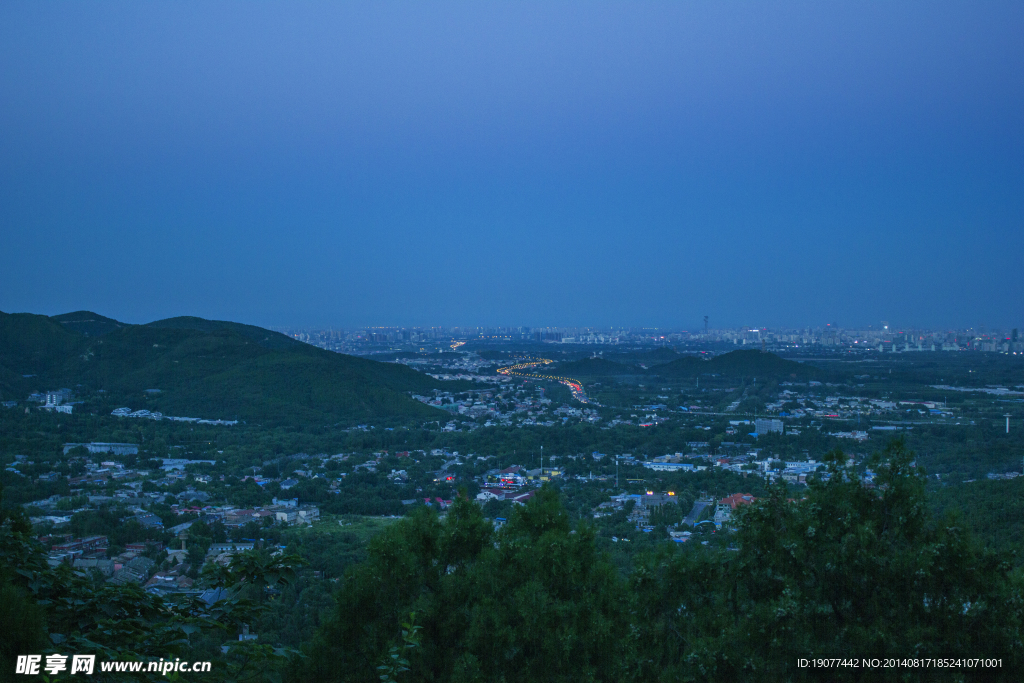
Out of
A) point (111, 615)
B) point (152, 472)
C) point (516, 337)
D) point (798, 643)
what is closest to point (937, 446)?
point (798, 643)

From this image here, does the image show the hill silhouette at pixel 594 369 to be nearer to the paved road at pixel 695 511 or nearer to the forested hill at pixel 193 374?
the forested hill at pixel 193 374

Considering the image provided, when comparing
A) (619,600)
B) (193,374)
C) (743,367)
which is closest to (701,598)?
(619,600)

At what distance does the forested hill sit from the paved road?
11104 millimetres

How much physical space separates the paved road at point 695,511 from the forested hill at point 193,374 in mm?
11104

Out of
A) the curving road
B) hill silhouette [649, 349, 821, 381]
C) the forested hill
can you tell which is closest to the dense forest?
the forested hill

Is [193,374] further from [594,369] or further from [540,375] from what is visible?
[594,369]

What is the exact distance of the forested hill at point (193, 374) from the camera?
18.6 metres

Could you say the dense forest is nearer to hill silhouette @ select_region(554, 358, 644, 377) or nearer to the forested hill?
the forested hill

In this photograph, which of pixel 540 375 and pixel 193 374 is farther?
pixel 540 375

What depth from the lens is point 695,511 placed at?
9.18m

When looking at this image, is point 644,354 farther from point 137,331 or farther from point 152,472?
point 152,472

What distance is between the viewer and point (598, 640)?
3.62m

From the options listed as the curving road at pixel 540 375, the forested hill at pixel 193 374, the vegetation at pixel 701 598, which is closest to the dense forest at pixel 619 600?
the vegetation at pixel 701 598

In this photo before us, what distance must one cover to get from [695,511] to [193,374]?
1808cm
